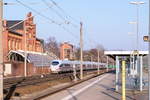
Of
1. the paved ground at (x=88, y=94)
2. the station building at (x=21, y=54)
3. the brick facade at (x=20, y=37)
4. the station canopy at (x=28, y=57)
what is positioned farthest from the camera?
the brick facade at (x=20, y=37)

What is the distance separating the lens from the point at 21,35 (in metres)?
98.2

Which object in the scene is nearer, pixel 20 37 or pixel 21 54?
pixel 21 54

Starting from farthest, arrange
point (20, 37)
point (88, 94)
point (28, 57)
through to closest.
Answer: point (20, 37), point (28, 57), point (88, 94)

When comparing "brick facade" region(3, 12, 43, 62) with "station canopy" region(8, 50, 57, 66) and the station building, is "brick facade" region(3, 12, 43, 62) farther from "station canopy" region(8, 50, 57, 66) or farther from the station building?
"station canopy" region(8, 50, 57, 66)

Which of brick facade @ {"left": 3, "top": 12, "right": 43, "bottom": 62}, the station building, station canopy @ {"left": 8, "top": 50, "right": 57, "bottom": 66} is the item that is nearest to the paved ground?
the station building

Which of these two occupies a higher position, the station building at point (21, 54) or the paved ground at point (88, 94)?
the station building at point (21, 54)

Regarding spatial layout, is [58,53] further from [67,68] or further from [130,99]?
[130,99]

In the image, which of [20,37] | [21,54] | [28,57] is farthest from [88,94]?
[20,37]

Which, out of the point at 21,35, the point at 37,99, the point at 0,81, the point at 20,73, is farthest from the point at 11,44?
the point at 0,81

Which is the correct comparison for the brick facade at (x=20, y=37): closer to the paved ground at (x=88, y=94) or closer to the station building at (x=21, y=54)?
the station building at (x=21, y=54)

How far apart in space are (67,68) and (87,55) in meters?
79.5

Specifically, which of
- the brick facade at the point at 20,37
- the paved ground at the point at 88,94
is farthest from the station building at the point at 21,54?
the paved ground at the point at 88,94

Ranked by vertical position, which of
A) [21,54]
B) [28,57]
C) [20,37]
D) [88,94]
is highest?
[20,37]

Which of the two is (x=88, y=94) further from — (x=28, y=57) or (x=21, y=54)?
(x=28, y=57)
